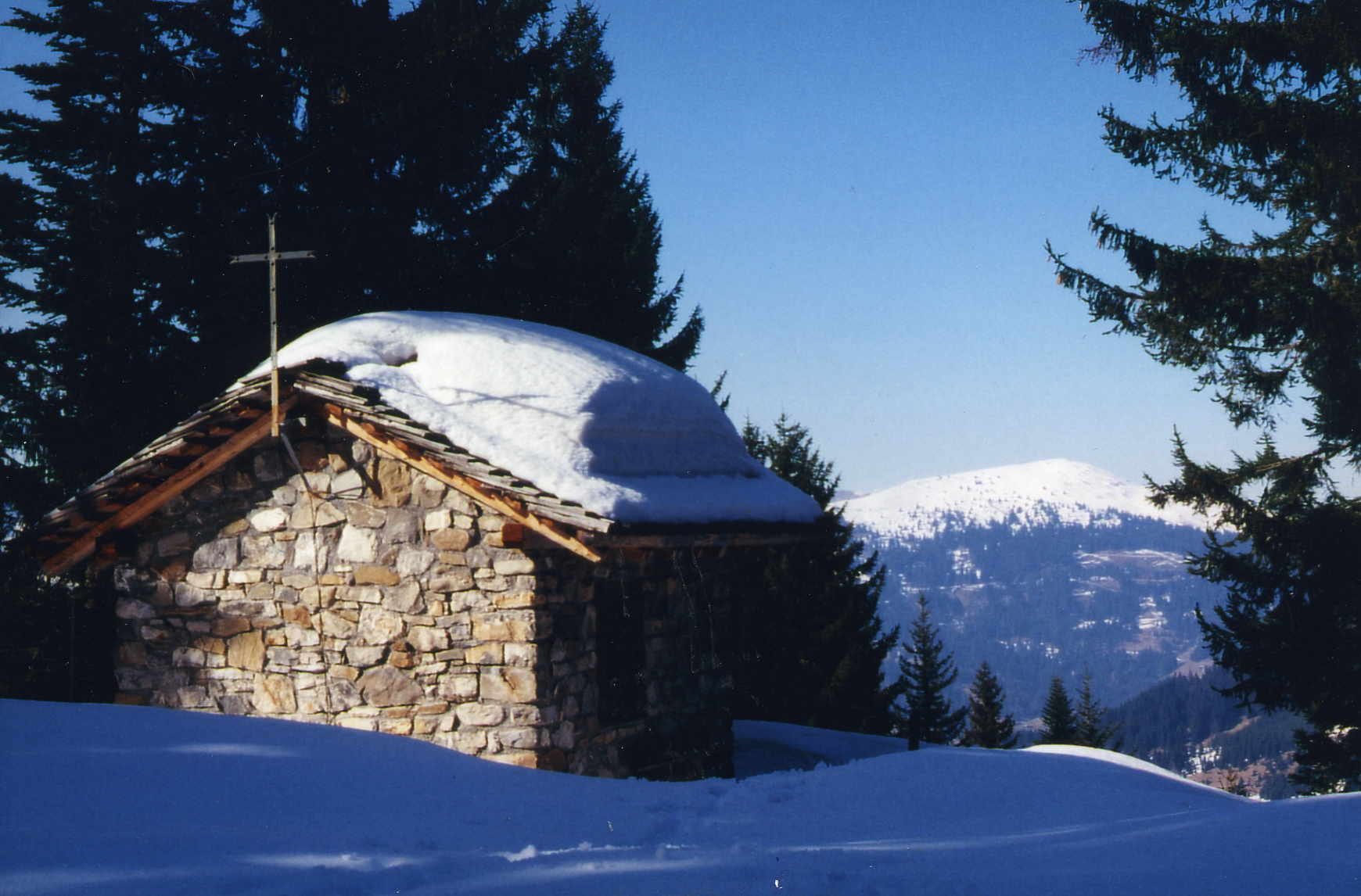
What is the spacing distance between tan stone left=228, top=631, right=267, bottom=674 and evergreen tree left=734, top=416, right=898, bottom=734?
11.9 metres

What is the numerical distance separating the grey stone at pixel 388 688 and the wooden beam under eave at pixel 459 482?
5.67 feet

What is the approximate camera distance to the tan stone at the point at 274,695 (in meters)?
9.16

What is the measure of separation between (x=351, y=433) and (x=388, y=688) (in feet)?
7.40

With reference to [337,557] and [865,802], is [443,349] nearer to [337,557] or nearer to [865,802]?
[337,557]

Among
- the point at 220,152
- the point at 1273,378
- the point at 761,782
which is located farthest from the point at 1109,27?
the point at 220,152

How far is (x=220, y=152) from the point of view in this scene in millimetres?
16703

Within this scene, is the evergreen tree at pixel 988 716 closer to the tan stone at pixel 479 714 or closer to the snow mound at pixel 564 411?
the snow mound at pixel 564 411

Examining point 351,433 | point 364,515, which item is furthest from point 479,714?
point 351,433

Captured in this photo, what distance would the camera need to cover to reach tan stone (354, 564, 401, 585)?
29.0 ft

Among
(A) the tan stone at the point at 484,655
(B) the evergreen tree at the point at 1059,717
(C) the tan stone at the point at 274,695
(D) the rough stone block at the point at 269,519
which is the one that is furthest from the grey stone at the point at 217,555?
(B) the evergreen tree at the point at 1059,717

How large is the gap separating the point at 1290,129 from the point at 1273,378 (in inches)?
163

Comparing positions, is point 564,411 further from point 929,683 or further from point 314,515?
point 929,683

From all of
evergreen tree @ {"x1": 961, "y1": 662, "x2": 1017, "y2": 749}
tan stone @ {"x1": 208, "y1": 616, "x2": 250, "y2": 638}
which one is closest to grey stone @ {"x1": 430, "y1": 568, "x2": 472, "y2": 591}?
tan stone @ {"x1": 208, "y1": 616, "x2": 250, "y2": 638}

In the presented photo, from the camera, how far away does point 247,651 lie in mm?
9336
